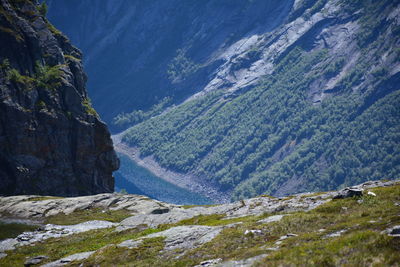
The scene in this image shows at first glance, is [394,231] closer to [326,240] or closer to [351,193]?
[326,240]

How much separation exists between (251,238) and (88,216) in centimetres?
4564

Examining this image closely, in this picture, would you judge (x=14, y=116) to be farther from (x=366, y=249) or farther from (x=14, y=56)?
(x=366, y=249)

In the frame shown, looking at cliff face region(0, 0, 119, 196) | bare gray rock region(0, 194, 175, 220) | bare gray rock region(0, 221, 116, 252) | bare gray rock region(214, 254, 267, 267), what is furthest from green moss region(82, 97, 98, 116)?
bare gray rock region(214, 254, 267, 267)

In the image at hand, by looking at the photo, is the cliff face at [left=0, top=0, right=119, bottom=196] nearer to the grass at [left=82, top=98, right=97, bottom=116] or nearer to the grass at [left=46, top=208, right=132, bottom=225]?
the grass at [left=82, top=98, right=97, bottom=116]

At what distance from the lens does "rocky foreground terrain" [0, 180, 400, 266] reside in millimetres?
19297

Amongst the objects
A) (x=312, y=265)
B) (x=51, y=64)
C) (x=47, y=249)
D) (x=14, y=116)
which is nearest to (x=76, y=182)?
(x=14, y=116)

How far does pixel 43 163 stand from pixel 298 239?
88560mm

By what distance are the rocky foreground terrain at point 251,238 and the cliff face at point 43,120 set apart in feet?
136

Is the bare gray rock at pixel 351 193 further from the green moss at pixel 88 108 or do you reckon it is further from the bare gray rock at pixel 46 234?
the green moss at pixel 88 108

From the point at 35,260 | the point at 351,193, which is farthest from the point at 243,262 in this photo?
the point at 35,260

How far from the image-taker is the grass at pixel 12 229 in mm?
51744

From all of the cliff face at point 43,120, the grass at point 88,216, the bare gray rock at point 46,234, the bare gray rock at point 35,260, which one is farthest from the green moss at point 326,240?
the cliff face at point 43,120

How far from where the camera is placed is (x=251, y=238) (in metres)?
26.6

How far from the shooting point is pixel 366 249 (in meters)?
18.6
